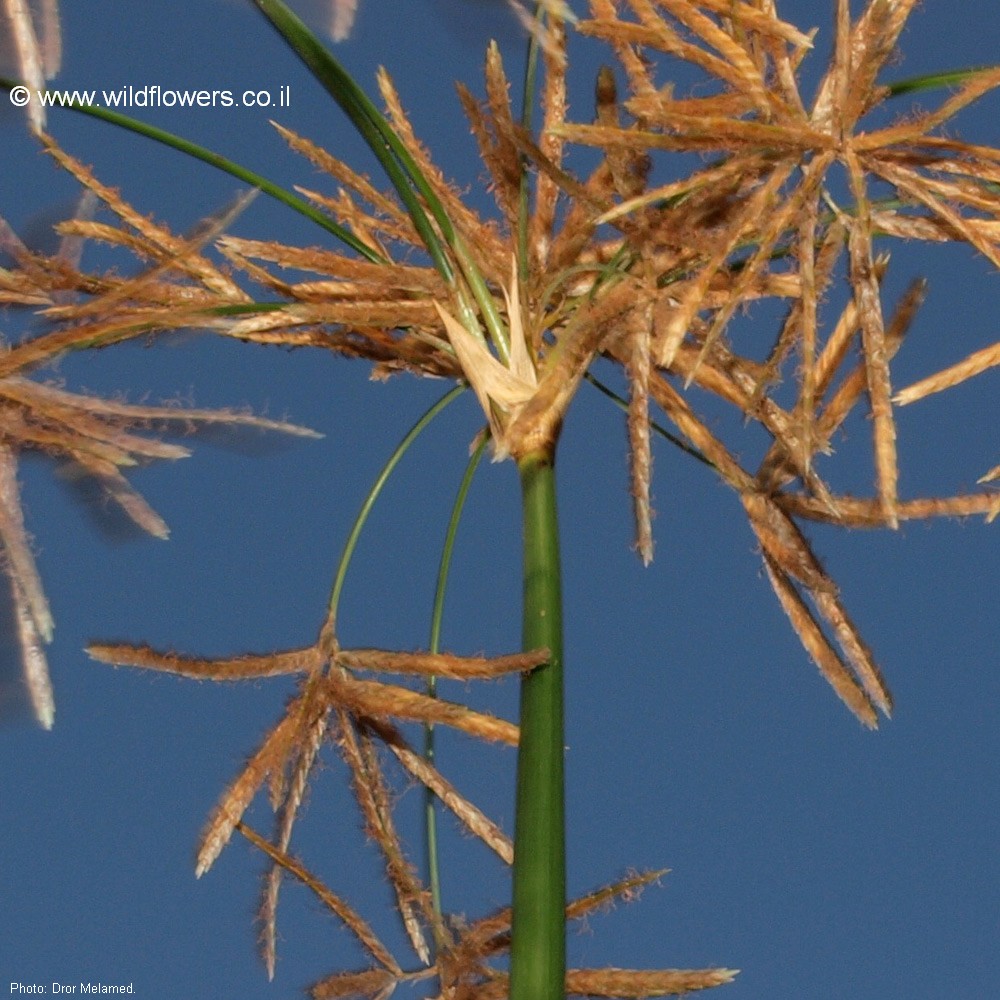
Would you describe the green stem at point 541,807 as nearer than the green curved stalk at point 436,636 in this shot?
Yes

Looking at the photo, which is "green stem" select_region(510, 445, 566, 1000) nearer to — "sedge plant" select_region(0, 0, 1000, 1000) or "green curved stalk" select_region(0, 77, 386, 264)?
"sedge plant" select_region(0, 0, 1000, 1000)

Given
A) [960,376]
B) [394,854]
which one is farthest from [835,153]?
[394,854]

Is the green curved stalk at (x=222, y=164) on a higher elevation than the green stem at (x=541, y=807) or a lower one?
higher

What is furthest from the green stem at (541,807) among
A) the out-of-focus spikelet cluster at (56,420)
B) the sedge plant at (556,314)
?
A: the out-of-focus spikelet cluster at (56,420)

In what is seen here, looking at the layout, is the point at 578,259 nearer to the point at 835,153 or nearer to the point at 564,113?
the point at 564,113

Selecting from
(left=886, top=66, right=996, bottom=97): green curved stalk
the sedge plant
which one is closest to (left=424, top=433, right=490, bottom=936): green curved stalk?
the sedge plant

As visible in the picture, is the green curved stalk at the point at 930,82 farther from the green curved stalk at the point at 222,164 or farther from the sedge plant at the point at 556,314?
the green curved stalk at the point at 222,164

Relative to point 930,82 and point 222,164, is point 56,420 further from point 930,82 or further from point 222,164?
point 930,82
